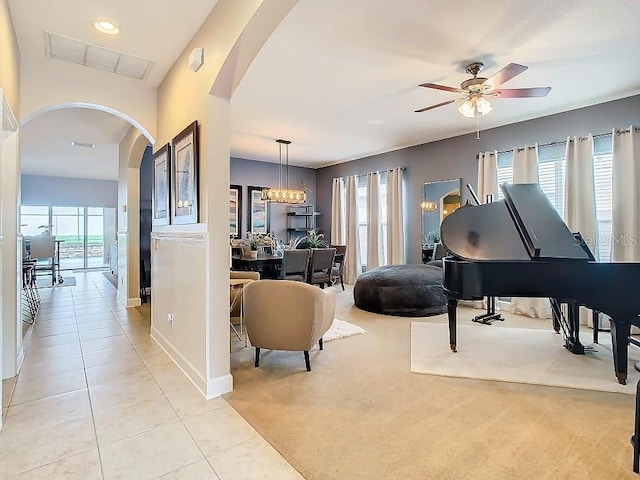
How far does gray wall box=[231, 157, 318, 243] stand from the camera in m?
7.57

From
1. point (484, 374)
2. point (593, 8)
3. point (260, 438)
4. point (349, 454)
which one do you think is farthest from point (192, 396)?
point (593, 8)

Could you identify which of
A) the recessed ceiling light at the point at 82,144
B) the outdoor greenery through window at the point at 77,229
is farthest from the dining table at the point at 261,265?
the outdoor greenery through window at the point at 77,229

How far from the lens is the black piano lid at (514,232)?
2.98m

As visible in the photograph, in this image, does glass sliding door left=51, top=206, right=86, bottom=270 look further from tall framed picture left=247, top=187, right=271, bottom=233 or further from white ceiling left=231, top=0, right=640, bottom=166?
white ceiling left=231, top=0, right=640, bottom=166

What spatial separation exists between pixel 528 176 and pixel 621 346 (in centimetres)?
282

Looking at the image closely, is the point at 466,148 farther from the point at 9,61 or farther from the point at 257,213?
the point at 9,61

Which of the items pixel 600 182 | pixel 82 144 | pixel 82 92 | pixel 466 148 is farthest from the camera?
pixel 82 144

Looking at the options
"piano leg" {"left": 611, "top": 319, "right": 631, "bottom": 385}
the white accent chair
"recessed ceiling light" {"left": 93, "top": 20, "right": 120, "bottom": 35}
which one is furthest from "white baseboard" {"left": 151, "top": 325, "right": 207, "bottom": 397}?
"piano leg" {"left": 611, "top": 319, "right": 631, "bottom": 385}

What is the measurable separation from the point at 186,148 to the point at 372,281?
3251 millimetres

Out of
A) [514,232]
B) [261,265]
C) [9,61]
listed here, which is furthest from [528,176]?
[9,61]

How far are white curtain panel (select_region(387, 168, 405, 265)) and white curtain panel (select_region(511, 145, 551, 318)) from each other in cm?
211

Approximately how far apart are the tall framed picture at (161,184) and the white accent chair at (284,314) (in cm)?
128

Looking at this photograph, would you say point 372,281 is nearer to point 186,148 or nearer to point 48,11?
point 186,148

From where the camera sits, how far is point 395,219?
6.65 m
